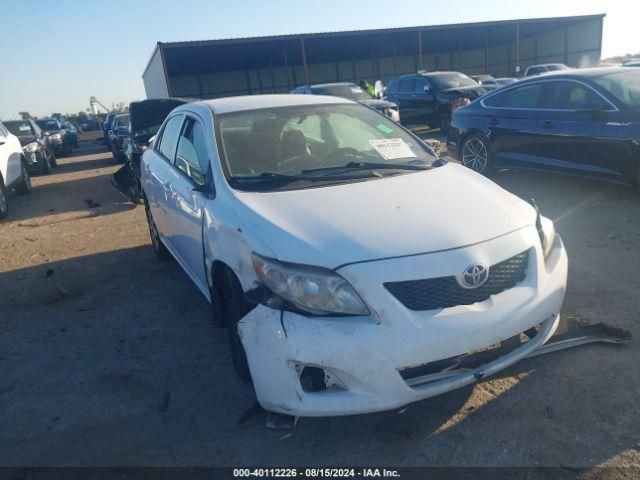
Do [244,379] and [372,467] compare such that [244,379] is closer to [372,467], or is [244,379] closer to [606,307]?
[372,467]

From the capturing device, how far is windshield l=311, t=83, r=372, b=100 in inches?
561

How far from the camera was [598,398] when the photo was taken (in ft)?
8.65

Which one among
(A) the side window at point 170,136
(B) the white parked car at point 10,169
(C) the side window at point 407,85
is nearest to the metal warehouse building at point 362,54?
(C) the side window at point 407,85

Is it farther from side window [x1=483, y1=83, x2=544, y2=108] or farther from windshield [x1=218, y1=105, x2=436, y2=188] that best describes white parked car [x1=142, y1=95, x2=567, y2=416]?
side window [x1=483, y1=83, x2=544, y2=108]

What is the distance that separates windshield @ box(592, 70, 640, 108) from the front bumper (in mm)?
4558

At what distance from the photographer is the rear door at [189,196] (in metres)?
3.35

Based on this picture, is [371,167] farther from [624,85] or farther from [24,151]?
[24,151]

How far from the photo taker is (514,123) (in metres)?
7.12

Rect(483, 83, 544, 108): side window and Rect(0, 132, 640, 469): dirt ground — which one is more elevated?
Rect(483, 83, 544, 108): side window

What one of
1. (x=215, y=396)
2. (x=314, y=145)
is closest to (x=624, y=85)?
(x=314, y=145)

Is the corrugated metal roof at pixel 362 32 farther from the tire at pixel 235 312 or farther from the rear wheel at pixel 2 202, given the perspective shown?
the tire at pixel 235 312

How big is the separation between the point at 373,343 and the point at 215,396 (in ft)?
4.07

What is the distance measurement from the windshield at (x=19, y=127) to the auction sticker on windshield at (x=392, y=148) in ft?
44.5

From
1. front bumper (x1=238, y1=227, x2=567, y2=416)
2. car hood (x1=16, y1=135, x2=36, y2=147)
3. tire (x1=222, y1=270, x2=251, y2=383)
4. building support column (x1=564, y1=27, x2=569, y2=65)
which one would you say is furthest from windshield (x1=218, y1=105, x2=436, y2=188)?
building support column (x1=564, y1=27, x2=569, y2=65)
